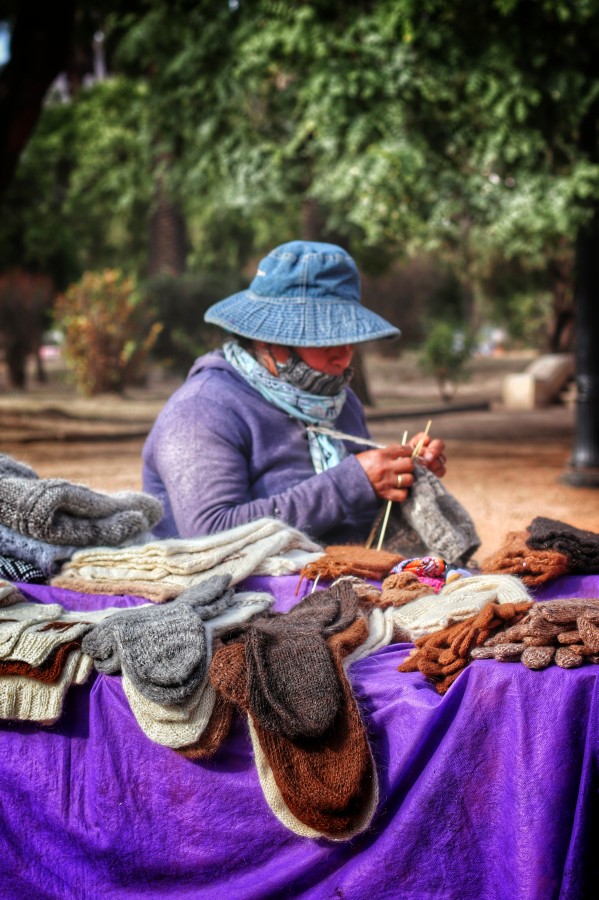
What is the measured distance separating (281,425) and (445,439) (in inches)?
367

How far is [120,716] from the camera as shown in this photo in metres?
2.04

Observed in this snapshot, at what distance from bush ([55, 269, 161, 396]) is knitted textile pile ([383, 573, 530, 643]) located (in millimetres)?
14267

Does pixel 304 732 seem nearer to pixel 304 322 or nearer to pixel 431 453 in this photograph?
pixel 431 453

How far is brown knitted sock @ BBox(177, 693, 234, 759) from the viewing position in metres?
1.94

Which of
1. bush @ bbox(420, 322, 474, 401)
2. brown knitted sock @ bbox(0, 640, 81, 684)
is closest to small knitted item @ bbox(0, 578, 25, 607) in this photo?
brown knitted sock @ bbox(0, 640, 81, 684)

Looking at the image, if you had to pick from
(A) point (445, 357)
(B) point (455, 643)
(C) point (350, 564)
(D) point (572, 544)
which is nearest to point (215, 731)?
(B) point (455, 643)

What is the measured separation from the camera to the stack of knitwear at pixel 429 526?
2.85 metres

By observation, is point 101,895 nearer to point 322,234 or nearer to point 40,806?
point 40,806

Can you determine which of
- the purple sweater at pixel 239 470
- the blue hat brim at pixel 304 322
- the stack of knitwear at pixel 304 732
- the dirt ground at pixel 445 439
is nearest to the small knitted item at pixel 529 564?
the purple sweater at pixel 239 470

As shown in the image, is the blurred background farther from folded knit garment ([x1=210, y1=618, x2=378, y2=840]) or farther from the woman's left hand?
folded knit garment ([x1=210, y1=618, x2=378, y2=840])

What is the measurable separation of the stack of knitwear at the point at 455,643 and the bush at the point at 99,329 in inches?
570

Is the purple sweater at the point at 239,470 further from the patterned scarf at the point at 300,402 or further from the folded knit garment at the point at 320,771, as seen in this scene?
the folded knit garment at the point at 320,771

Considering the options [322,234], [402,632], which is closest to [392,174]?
[322,234]

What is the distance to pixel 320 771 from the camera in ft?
5.99
